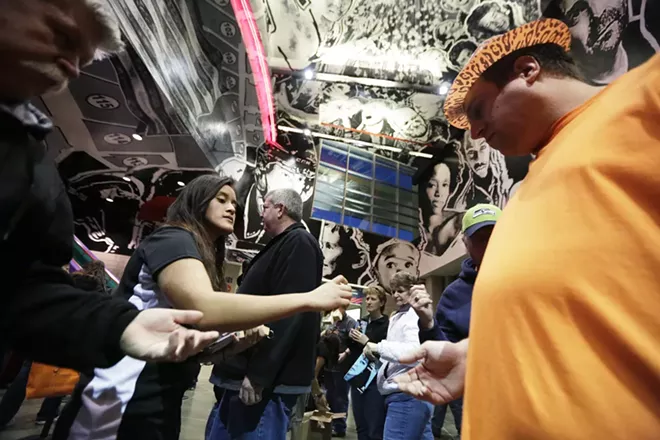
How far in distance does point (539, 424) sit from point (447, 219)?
7224 millimetres

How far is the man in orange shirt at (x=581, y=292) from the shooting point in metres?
0.51

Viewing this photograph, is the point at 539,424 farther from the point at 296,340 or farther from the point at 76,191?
the point at 76,191

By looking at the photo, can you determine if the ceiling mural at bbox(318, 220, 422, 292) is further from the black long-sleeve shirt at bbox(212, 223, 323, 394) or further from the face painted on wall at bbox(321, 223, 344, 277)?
the black long-sleeve shirt at bbox(212, 223, 323, 394)

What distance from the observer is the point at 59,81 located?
29.8 inches

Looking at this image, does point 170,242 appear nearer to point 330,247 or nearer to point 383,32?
point 383,32

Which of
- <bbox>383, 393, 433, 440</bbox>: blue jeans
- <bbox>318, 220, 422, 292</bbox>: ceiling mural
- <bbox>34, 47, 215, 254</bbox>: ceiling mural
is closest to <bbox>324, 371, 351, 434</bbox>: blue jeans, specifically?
<bbox>383, 393, 433, 440</bbox>: blue jeans

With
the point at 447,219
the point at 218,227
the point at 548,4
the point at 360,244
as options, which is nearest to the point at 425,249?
the point at 447,219

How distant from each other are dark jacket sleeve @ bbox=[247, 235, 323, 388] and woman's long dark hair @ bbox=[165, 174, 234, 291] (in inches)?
13.5

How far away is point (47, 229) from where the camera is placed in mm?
829

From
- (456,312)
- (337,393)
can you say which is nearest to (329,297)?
(456,312)

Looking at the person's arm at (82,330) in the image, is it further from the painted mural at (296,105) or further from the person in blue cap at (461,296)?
the person in blue cap at (461,296)

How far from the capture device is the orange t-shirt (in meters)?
0.51

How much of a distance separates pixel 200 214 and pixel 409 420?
6.13ft

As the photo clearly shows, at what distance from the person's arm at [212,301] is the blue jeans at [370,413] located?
7.70 feet
